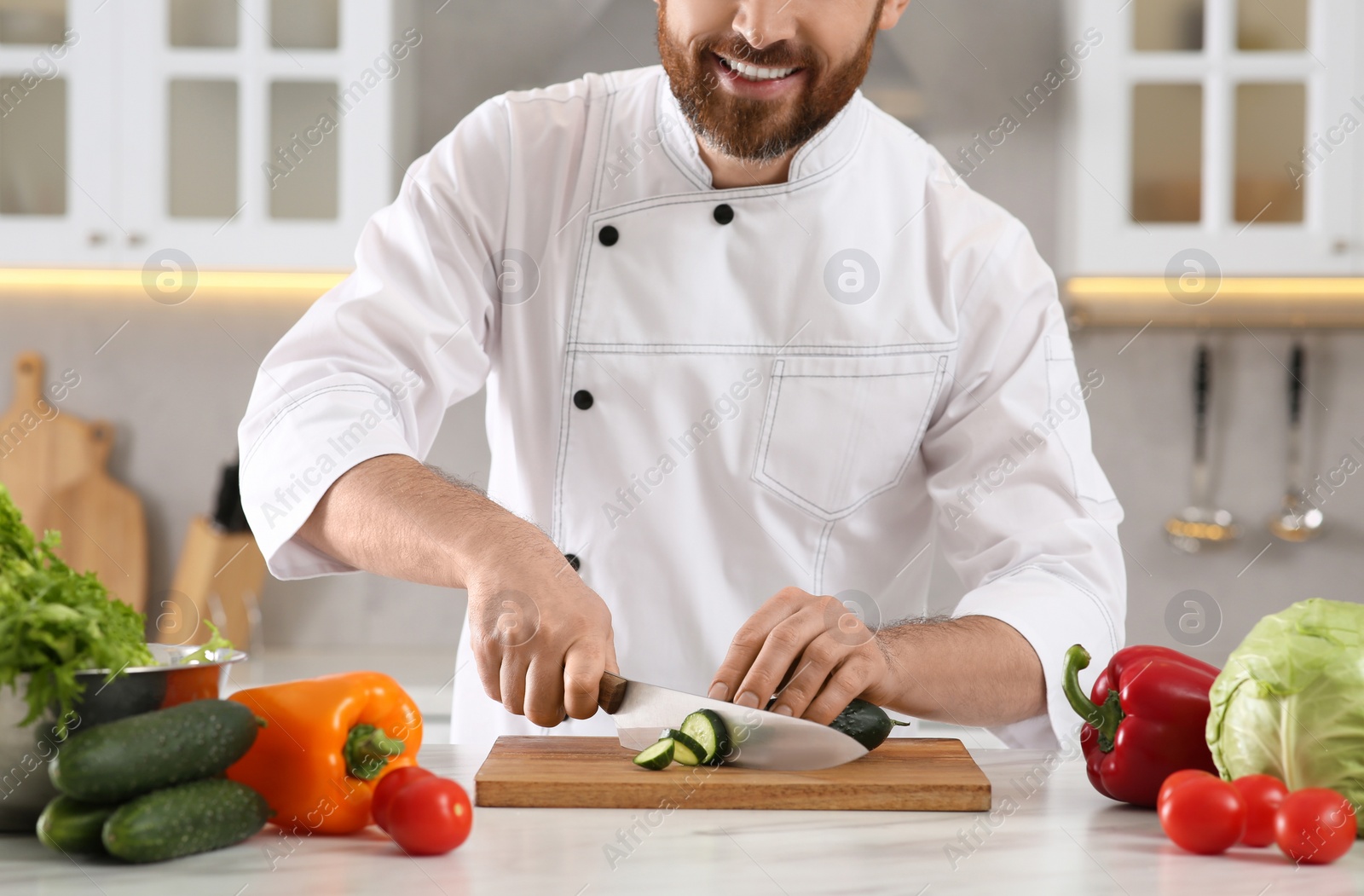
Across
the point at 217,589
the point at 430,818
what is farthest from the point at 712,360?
the point at 217,589

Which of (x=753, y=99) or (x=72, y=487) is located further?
(x=72, y=487)

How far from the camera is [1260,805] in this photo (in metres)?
0.78

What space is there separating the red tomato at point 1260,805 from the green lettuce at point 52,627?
701 mm

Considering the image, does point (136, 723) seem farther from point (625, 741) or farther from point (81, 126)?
point (81, 126)

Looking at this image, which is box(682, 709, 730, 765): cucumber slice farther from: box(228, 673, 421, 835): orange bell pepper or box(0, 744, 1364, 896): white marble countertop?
box(228, 673, 421, 835): orange bell pepper

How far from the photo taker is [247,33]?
2.32m

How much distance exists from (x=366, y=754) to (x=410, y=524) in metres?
0.26

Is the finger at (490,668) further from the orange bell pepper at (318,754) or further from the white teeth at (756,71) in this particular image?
the white teeth at (756,71)

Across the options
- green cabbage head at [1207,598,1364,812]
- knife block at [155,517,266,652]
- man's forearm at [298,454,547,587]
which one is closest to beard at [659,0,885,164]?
man's forearm at [298,454,547,587]

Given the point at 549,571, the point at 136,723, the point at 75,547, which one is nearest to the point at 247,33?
the point at 75,547

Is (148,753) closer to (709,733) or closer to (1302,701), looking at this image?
(709,733)

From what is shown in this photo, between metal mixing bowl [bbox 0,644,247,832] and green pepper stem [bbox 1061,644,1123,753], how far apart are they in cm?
63

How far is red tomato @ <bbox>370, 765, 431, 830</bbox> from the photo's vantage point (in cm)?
77

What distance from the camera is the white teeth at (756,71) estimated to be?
123 cm
